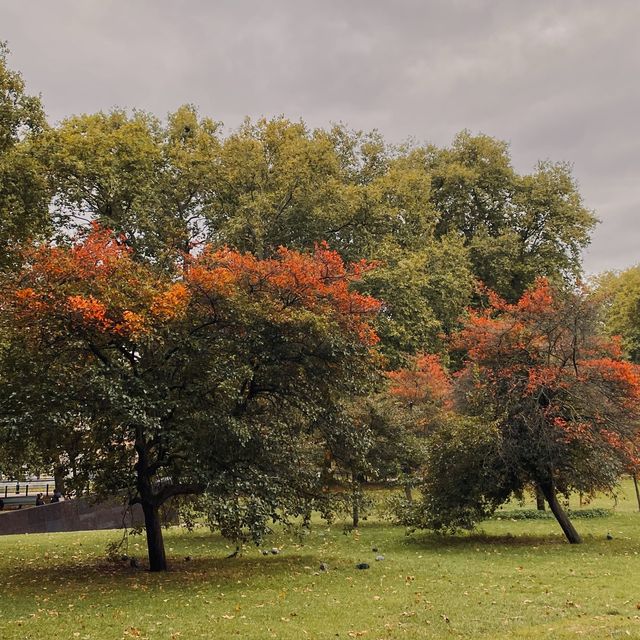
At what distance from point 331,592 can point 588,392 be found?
30.5ft

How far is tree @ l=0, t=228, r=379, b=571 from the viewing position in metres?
11.4

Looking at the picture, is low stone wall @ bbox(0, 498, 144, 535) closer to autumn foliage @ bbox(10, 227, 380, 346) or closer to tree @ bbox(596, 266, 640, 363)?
autumn foliage @ bbox(10, 227, 380, 346)

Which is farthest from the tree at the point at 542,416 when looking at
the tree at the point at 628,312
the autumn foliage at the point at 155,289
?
the tree at the point at 628,312

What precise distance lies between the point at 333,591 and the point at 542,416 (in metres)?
7.91

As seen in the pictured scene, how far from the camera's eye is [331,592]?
10773 millimetres

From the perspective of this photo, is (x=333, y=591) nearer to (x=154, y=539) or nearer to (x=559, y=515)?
(x=154, y=539)

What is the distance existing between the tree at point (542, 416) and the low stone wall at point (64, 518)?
10.9 meters

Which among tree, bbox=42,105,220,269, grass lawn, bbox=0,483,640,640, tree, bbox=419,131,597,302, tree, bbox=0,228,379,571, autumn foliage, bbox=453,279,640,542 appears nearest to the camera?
grass lawn, bbox=0,483,640,640

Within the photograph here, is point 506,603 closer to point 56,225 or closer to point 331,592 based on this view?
point 331,592

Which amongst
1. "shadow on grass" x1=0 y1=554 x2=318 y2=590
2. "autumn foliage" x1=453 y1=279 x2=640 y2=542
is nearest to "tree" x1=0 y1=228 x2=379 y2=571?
"shadow on grass" x1=0 y1=554 x2=318 y2=590

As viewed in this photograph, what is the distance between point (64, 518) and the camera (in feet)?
76.6

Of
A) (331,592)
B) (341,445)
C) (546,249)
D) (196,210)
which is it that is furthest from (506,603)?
(546,249)

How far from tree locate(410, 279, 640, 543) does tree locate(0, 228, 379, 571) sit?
4873mm

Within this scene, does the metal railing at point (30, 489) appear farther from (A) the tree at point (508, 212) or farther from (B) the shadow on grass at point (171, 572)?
(A) the tree at point (508, 212)
